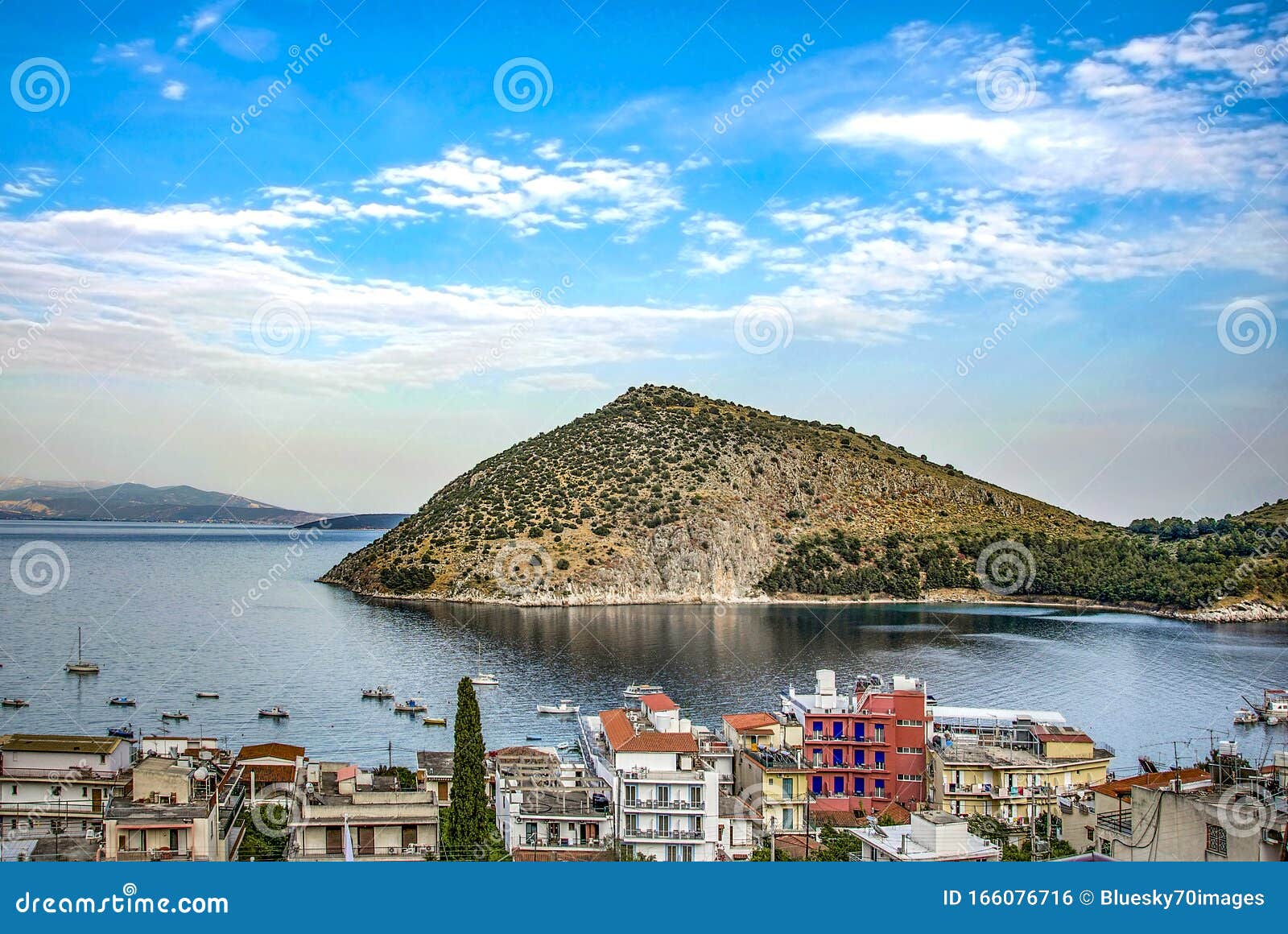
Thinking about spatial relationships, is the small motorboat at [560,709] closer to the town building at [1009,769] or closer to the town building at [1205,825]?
the town building at [1009,769]

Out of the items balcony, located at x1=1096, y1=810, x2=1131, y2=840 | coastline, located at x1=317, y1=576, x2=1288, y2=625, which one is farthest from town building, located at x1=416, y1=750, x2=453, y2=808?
coastline, located at x1=317, y1=576, x2=1288, y2=625

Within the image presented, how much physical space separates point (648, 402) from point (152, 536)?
58.0 m

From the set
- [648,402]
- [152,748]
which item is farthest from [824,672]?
[648,402]

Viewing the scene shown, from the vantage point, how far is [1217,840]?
5.43 meters

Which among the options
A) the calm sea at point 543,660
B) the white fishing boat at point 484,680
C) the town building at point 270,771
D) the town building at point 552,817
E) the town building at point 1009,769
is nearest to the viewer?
the town building at point 552,817

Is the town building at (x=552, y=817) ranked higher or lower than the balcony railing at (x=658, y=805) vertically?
lower

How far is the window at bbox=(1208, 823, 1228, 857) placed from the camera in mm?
5375

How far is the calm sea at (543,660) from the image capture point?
1898 cm

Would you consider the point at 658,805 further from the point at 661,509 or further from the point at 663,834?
the point at 661,509

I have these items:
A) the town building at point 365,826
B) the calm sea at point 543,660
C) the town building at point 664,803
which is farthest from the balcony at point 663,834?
the calm sea at point 543,660

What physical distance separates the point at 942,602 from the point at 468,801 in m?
36.2

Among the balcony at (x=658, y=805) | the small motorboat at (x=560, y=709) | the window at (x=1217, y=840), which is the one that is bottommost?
the small motorboat at (x=560, y=709)

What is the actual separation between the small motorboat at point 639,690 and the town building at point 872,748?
6607mm

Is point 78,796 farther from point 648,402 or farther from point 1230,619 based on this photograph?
point 648,402
